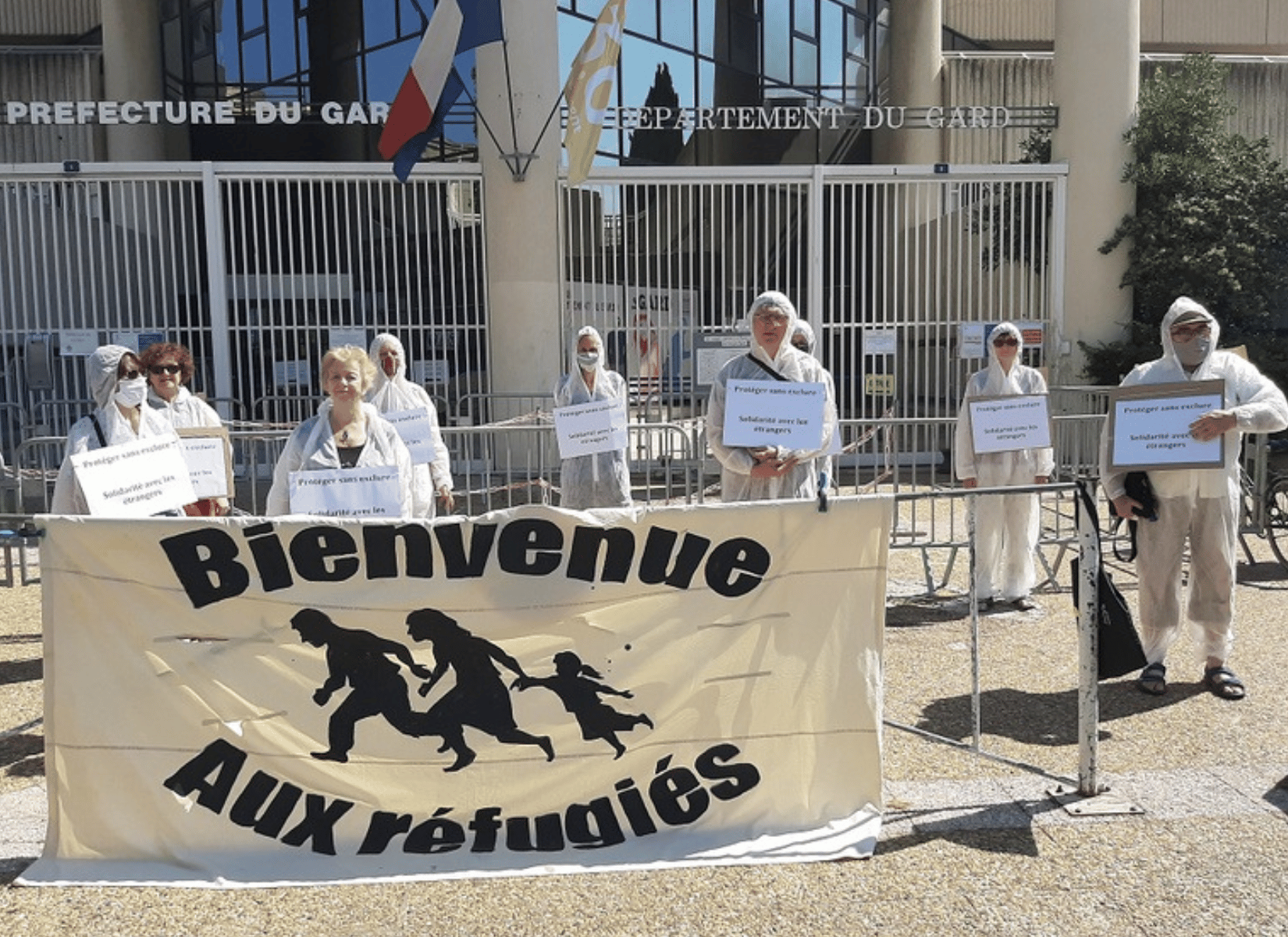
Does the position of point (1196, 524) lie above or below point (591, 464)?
below

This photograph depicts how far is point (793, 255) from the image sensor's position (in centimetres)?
1597

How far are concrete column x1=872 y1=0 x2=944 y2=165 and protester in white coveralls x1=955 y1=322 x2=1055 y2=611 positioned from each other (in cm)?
1242

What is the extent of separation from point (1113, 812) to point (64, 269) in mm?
16957

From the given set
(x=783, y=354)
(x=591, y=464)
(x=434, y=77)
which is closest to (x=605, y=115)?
(x=434, y=77)

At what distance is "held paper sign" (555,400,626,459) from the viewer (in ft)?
25.7

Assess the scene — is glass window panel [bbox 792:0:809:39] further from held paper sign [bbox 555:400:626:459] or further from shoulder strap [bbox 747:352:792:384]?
shoulder strap [bbox 747:352:792:384]

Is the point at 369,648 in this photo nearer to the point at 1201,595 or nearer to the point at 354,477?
the point at 354,477

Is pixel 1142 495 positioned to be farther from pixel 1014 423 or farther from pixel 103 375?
pixel 103 375

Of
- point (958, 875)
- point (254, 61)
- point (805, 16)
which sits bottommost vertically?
point (958, 875)

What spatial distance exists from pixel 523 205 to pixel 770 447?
28.9 ft

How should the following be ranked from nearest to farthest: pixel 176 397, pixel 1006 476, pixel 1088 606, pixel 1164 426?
pixel 1088 606 < pixel 1164 426 < pixel 176 397 < pixel 1006 476

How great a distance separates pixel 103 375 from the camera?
4875mm

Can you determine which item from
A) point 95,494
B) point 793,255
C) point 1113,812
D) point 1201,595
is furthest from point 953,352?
point 95,494

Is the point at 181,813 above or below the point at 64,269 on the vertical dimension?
below
